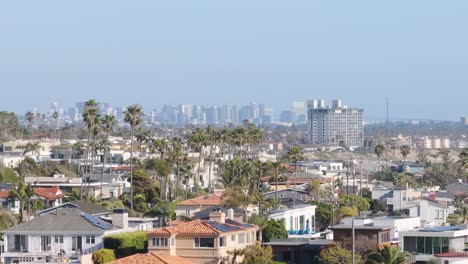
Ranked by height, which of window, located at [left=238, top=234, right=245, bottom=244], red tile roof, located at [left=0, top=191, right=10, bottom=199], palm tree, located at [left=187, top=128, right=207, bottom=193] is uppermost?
palm tree, located at [left=187, top=128, right=207, bottom=193]

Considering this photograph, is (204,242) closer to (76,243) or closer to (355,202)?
(76,243)

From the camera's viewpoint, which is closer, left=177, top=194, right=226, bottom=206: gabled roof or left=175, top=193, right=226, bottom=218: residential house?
left=175, top=193, right=226, bottom=218: residential house

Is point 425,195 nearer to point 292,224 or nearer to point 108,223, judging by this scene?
point 292,224

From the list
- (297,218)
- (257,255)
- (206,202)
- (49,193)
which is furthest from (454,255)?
(49,193)

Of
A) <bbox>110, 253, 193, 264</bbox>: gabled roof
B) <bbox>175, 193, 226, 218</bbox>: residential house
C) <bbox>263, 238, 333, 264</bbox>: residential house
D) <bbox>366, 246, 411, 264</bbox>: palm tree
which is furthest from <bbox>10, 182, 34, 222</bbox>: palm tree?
<bbox>366, 246, 411, 264</bbox>: palm tree

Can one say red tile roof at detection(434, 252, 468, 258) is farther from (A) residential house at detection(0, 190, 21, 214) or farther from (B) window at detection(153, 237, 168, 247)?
(A) residential house at detection(0, 190, 21, 214)

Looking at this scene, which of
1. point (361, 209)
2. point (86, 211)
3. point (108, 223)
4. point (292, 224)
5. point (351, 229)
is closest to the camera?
point (351, 229)

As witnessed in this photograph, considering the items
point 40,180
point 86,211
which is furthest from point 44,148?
point 86,211
